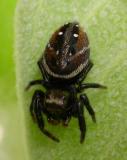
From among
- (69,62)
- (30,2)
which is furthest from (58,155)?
(30,2)

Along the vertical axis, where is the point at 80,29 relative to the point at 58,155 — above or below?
above

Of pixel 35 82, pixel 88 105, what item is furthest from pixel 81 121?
pixel 35 82

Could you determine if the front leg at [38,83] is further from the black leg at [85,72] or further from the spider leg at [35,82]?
the black leg at [85,72]

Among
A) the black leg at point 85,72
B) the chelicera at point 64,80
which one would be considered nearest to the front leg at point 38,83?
the chelicera at point 64,80

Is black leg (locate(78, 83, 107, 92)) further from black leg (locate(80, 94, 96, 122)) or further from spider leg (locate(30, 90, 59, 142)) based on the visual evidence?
spider leg (locate(30, 90, 59, 142))

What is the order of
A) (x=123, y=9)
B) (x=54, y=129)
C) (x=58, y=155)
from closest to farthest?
1. (x=123, y=9)
2. (x=58, y=155)
3. (x=54, y=129)

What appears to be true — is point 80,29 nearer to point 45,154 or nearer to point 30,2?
point 30,2

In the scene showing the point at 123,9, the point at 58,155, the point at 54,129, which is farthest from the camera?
the point at 54,129
